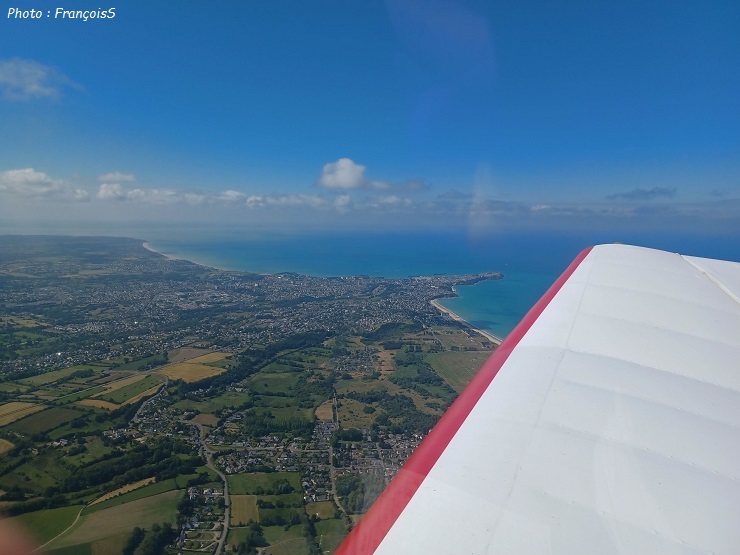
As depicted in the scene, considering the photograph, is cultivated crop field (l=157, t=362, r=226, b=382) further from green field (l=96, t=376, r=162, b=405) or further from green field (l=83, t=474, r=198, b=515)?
green field (l=83, t=474, r=198, b=515)

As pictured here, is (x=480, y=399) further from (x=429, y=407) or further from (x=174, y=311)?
(x=174, y=311)

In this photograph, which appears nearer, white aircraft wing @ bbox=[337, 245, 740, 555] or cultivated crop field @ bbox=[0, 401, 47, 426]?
white aircraft wing @ bbox=[337, 245, 740, 555]

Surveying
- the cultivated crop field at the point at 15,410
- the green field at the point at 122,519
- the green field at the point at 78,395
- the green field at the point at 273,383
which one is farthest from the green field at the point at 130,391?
the green field at the point at 122,519

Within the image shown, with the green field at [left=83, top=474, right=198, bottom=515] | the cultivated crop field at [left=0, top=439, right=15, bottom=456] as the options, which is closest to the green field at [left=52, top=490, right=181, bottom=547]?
the green field at [left=83, top=474, right=198, bottom=515]

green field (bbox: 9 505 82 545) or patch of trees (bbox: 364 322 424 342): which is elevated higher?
green field (bbox: 9 505 82 545)

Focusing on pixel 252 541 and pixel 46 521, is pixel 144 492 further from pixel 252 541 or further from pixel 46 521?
pixel 252 541

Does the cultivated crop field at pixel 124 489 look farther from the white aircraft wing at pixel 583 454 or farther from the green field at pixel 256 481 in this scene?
the white aircraft wing at pixel 583 454

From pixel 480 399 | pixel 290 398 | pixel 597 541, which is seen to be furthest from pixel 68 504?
pixel 597 541
